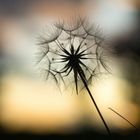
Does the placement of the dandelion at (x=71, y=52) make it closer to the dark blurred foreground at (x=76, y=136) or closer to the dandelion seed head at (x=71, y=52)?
the dandelion seed head at (x=71, y=52)

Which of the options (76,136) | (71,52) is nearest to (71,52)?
(71,52)

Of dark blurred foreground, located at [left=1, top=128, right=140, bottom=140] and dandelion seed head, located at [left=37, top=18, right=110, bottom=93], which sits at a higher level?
dandelion seed head, located at [left=37, top=18, right=110, bottom=93]

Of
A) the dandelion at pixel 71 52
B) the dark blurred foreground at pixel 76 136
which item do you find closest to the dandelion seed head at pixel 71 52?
the dandelion at pixel 71 52

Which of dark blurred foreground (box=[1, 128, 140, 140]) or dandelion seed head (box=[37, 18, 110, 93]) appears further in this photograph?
dark blurred foreground (box=[1, 128, 140, 140])

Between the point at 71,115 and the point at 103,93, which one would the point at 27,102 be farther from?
the point at 103,93

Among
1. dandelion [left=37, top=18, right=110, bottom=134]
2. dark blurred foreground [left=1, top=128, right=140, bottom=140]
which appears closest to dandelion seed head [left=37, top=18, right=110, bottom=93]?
dandelion [left=37, top=18, right=110, bottom=134]

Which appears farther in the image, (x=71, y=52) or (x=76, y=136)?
(x=76, y=136)

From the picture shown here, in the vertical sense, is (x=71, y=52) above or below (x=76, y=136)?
above

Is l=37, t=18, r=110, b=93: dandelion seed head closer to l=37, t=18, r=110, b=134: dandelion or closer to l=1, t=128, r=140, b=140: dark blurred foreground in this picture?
l=37, t=18, r=110, b=134: dandelion

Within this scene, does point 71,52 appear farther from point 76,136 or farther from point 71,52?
point 76,136
